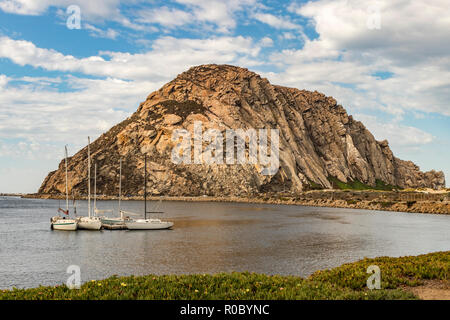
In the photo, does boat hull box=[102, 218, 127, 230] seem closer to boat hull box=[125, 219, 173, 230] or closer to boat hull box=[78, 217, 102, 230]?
boat hull box=[125, 219, 173, 230]

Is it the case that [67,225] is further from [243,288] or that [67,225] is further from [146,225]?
[243,288]

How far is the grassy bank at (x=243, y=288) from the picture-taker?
15953mm

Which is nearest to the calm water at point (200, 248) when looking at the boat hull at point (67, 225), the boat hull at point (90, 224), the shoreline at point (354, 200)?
the boat hull at point (67, 225)

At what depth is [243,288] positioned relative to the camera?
17125mm

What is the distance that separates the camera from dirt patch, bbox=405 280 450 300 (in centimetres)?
1695

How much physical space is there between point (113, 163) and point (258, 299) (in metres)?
180

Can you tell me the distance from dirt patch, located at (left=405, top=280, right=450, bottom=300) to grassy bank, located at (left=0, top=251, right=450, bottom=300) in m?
0.23

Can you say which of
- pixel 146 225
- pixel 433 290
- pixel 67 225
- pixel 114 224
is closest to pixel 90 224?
pixel 67 225

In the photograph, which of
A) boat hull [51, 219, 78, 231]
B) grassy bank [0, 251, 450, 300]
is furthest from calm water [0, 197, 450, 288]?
grassy bank [0, 251, 450, 300]

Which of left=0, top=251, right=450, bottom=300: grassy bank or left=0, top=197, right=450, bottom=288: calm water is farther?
left=0, top=197, right=450, bottom=288: calm water

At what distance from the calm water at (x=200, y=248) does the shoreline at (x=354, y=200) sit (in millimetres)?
51262

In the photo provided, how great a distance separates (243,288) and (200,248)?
36.6 metres
